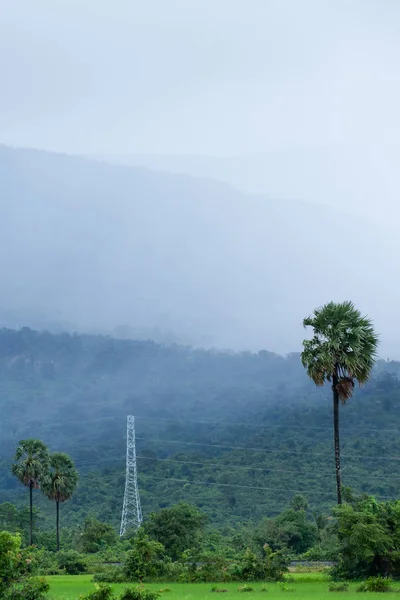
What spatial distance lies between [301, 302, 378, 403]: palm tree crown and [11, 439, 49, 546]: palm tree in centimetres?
3735

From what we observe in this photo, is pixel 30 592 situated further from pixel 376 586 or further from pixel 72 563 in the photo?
pixel 72 563

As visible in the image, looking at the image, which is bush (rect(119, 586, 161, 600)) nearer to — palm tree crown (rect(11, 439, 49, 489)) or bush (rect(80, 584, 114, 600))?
bush (rect(80, 584, 114, 600))

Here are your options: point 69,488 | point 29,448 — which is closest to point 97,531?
point 69,488

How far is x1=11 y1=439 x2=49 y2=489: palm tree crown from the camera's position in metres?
76.3

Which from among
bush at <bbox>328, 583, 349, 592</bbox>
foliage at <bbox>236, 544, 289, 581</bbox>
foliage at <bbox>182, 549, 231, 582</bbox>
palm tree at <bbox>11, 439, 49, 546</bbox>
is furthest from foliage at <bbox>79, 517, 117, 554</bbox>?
bush at <bbox>328, 583, 349, 592</bbox>

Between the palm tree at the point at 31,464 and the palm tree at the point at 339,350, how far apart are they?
37603 mm

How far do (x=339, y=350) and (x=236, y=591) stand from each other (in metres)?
15.9

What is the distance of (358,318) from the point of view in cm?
4966

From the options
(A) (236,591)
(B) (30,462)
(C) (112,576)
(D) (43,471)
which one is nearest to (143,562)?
(C) (112,576)

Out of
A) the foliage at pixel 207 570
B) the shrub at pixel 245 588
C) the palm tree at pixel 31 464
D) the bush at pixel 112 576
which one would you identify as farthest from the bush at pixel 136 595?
the palm tree at pixel 31 464

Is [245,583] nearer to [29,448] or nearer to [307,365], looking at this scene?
[307,365]

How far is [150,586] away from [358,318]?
20300 millimetres

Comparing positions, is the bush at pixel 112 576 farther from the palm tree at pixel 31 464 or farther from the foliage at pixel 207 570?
the palm tree at pixel 31 464

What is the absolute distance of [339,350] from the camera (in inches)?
1908
